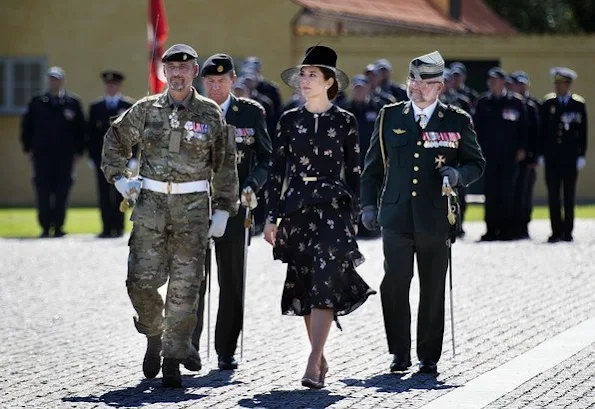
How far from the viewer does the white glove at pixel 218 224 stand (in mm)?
9664

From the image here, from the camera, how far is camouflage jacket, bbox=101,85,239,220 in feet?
31.4

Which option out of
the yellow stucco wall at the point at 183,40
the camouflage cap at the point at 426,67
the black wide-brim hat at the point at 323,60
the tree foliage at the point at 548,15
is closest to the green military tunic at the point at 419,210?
the camouflage cap at the point at 426,67

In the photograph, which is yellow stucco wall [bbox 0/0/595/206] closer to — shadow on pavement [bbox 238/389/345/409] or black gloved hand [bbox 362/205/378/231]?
black gloved hand [bbox 362/205/378/231]

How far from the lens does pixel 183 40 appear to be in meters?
32.3

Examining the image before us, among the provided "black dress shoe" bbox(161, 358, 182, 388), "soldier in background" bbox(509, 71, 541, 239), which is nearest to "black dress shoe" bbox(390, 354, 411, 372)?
"black dress shoe" bbox(161, 358, 182, 388)

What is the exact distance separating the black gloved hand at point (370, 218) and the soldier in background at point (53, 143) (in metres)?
13.0

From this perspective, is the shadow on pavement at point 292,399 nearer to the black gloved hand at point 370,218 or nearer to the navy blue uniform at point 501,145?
the black gloved hand at point 370,218

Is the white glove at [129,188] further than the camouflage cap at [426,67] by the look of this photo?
No

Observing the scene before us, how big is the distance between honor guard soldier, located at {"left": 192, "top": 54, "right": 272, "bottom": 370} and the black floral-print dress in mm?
702

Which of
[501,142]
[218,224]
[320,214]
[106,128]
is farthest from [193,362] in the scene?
[106,128]

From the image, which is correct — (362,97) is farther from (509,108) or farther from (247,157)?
(247,157)

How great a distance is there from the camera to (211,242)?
396 inches

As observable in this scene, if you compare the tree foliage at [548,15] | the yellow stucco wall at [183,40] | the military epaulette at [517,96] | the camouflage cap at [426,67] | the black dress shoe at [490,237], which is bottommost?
the black dress shoe at [490,237]

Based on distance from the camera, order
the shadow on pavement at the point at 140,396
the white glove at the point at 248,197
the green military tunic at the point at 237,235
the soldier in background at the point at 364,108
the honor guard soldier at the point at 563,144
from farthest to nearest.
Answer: the soldier in background at the point at 364,108
the honor guard soldier at the point at 563,144
the green military tunic at the point at 237,235
the white glove at the point at 248,197
the shadow on pavement at the point at 140,396
